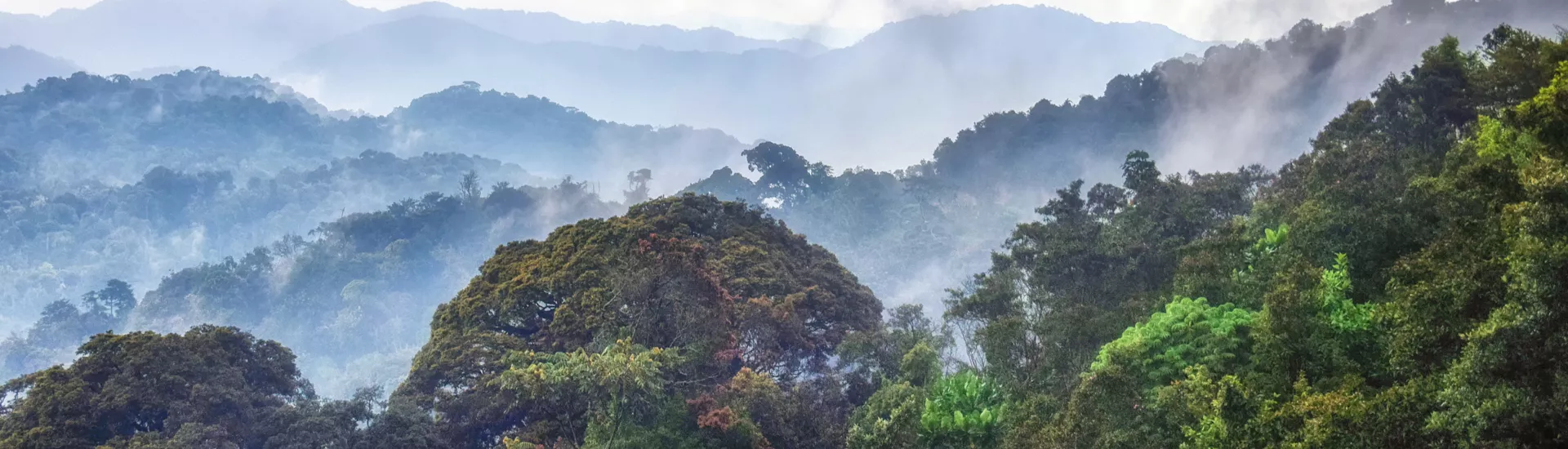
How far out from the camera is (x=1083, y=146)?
62.5 metres

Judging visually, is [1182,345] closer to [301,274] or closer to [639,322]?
[639,322]

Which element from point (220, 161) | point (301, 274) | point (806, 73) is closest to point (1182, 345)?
point (301, 274)

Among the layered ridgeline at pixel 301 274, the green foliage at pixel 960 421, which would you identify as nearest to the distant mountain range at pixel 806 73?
the layered ridgeline at pixel 301 274

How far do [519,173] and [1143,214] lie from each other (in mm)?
96000

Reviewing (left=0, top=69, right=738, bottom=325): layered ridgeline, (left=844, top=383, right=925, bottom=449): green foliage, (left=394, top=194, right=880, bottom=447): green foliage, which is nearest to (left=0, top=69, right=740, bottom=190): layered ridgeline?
(left=0, top=69, right=738, bottom=325): layered ridgeline

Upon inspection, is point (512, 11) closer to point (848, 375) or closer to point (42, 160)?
point (42, 160)

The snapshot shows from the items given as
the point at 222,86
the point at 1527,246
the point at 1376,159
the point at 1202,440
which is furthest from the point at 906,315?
the point at 222,86

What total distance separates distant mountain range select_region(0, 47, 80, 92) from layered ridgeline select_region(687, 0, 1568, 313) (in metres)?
106

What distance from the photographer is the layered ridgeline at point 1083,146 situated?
47438 mm

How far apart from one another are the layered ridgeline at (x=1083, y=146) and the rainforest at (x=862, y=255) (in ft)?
0.84

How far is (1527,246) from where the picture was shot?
22.3ft

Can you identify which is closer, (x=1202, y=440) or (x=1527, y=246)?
(x=1527, y=246)

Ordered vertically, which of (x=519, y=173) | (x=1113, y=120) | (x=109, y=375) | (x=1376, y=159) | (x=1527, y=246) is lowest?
(x=1527, y=246)

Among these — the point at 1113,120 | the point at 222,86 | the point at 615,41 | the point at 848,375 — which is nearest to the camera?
the point at 848,375
